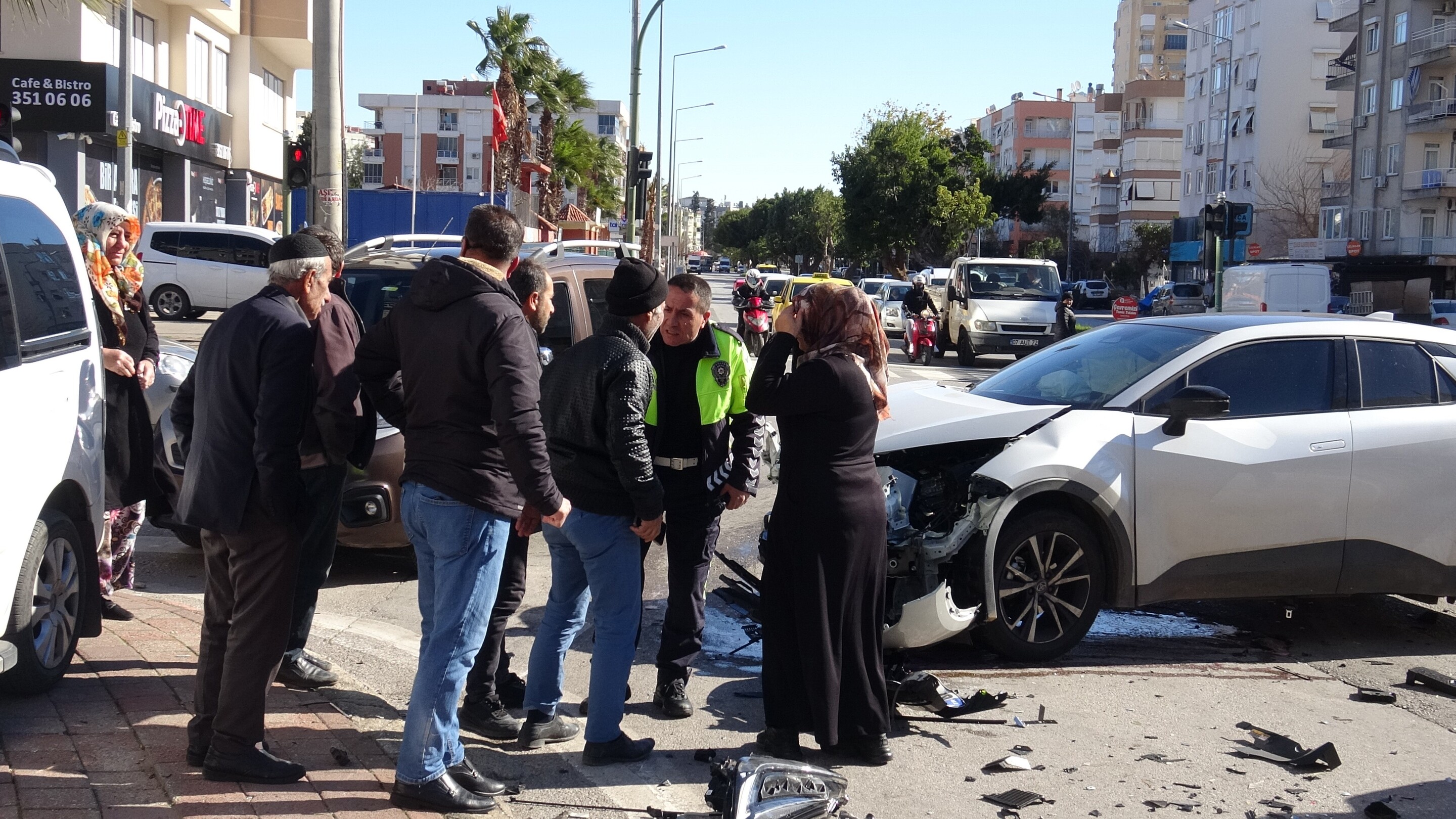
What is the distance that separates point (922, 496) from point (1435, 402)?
2.71 m

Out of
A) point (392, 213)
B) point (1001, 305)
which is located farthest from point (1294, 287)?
point (392, 213)

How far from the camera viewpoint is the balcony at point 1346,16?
2447 inches

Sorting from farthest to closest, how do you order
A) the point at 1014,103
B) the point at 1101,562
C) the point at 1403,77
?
the point at 1014,103
the point at 1403,77
the point at 1101,562

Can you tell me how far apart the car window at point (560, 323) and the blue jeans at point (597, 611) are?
359cm

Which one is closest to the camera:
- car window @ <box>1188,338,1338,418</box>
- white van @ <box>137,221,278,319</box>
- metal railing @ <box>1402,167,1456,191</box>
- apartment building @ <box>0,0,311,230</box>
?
car window @ <box>1188,338,1338,418</box>

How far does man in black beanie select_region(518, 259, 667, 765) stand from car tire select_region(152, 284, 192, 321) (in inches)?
947

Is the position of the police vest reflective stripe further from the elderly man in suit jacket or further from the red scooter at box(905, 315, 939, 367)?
the red scooter at box(905, 315, 939, 367)

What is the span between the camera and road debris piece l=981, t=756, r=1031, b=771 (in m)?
4.80

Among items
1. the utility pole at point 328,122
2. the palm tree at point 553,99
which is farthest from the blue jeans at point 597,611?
the palm tree at point 553,99

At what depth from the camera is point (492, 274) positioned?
162 inches

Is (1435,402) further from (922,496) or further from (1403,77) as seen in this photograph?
(1403,77)

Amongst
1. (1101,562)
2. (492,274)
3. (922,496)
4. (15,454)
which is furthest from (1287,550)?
(15,454)

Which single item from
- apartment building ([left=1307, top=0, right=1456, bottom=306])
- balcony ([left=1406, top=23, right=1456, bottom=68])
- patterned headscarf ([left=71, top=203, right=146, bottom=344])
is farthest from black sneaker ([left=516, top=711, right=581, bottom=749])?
balcony ([left=1406, top=23, right=1456, bottom=68])

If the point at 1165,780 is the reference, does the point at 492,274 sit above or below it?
above
